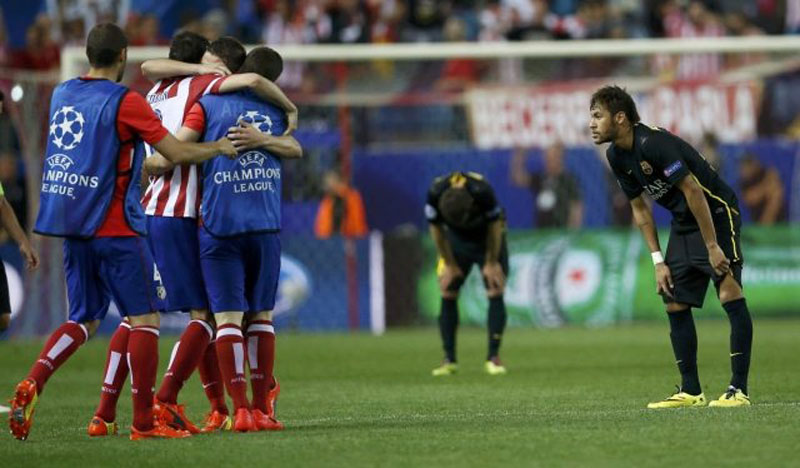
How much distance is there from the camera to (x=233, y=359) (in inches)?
339

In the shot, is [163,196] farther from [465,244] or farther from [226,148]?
[465,244]

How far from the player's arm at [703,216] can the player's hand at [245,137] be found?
261 centimetres

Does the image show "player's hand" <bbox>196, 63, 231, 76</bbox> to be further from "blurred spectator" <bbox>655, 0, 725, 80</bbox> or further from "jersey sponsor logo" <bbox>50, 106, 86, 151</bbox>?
"blurred spectator" <bbox>655, 0, 725, 80</bbox>

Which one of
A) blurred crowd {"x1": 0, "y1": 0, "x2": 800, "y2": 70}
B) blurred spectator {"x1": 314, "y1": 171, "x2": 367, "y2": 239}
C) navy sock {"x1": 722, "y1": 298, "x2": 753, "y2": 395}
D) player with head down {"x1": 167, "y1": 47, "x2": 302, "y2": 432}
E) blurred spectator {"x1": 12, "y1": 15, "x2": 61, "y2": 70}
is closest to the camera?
player with head down {"x1": 167, "y1": 47, "x2": 302, "y2": 432}

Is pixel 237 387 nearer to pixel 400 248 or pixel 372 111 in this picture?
pixel 400 248

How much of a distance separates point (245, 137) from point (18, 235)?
2.15m

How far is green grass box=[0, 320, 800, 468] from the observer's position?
7543mm

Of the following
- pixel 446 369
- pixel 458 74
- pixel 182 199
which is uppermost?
pixel 458 74

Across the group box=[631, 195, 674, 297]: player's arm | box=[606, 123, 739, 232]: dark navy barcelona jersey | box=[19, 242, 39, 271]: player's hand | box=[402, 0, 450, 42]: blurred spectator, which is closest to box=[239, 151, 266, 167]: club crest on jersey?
box=[19, 242, 39, 271]: player's hand

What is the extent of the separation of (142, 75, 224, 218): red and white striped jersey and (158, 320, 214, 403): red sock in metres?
0.62

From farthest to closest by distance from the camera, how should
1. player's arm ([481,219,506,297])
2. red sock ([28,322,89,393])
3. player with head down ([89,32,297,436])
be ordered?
player's arm ([481,219,506,297]), red sock ([28,322,89,393]), player with head down ([89,32,297,436])

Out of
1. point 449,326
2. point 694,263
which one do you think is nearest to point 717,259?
point 694,263

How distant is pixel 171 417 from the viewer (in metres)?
8.80

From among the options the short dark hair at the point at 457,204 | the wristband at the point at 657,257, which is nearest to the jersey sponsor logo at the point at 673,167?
the wristband at the point at 657,257
